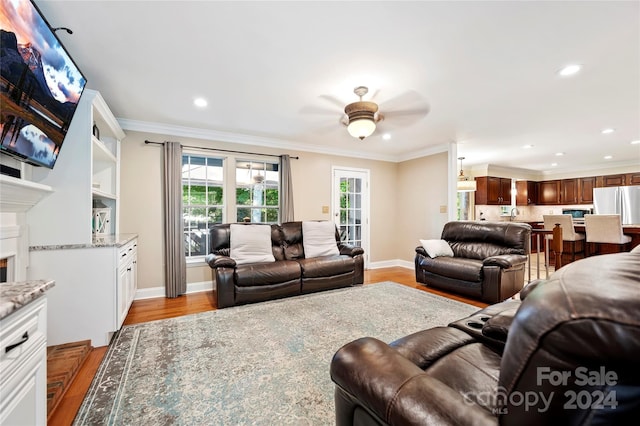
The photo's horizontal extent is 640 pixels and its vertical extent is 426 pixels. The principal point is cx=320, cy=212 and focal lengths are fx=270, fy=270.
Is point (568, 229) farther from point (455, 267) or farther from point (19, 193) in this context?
point (19, 193)

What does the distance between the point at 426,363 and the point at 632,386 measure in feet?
2.87

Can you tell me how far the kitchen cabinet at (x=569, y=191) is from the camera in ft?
25.6

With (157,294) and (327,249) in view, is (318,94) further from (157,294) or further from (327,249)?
(157,294)

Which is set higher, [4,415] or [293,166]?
[293,166]

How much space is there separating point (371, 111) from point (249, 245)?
8.08 feet

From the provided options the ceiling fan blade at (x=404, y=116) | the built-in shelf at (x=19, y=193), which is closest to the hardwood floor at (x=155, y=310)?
the built-in shelf at (x=19, y=193)

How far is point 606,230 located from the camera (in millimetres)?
4848

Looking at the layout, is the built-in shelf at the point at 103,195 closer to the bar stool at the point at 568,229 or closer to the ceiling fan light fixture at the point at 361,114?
the ceiling fan light fixture at the point at 361,114

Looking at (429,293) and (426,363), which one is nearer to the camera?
(426,363)

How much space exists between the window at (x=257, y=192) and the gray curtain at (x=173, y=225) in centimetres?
94

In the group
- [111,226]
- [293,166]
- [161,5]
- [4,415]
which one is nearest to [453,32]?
[161,5]

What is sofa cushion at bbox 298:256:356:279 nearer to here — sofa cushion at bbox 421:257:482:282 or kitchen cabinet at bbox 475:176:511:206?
sofa cushion at bbox 421:257:482:282

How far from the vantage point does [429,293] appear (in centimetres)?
391

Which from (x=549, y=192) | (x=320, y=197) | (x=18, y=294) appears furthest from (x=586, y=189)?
(x=18, y=294)
